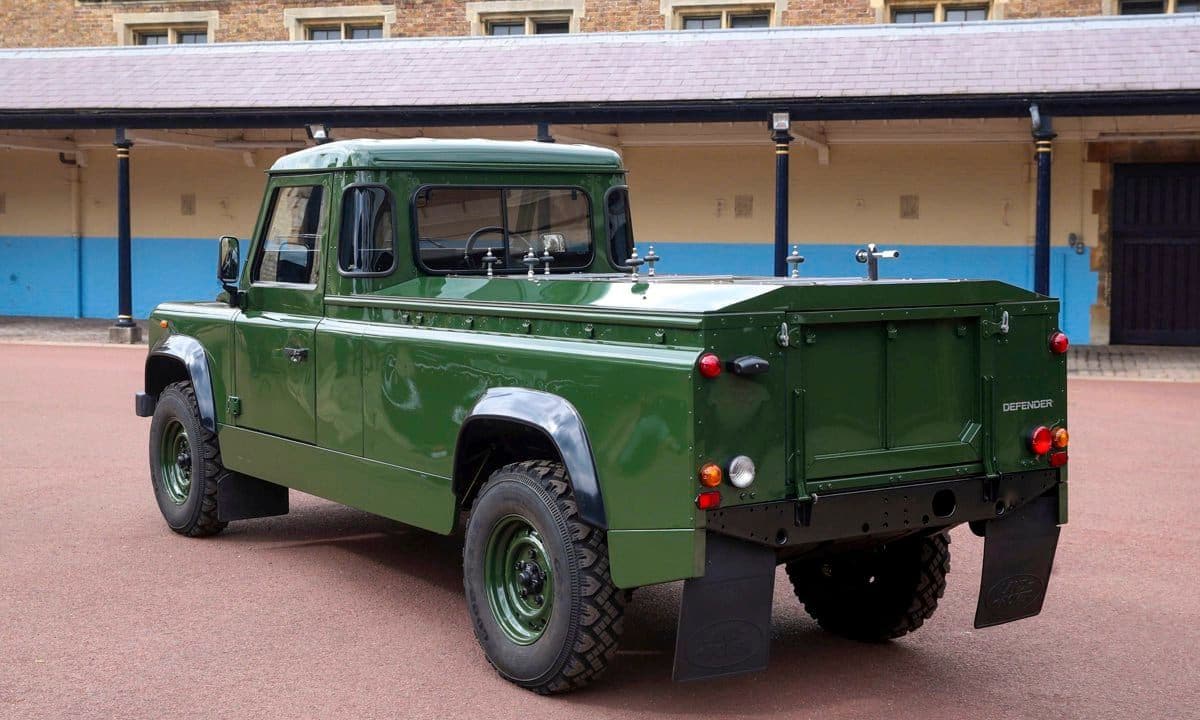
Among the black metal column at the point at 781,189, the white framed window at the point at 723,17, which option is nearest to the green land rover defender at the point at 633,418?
the black metal column at the point at 781,189

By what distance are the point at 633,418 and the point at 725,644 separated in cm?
80

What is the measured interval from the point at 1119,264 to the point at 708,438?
1762cm

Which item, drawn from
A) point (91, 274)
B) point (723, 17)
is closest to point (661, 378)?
point (723, 17)

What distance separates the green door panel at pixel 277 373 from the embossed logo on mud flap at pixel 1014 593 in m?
3.22

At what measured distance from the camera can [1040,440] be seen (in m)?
5.19

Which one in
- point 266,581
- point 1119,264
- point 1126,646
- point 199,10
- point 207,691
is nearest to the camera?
point 207,691

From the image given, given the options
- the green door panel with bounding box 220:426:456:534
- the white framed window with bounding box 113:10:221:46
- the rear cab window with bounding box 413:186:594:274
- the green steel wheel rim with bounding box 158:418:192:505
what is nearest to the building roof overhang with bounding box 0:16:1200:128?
the white framed window with bounding box 113:10:221:46

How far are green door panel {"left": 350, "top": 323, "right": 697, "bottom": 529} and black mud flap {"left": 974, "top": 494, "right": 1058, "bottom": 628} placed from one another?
4.57 feet

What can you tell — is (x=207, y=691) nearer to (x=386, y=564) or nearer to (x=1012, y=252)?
(x=386, y=564)

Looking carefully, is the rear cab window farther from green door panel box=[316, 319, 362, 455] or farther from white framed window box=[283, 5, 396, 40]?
white framed window box=[283, 5, 396, 40]

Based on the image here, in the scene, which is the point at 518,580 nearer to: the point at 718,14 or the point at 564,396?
the point at 564,396

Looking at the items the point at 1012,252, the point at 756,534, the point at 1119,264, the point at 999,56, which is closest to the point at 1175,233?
the point at 1119,264

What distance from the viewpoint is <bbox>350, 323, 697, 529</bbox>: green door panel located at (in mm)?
4512

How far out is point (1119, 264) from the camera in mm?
20406
